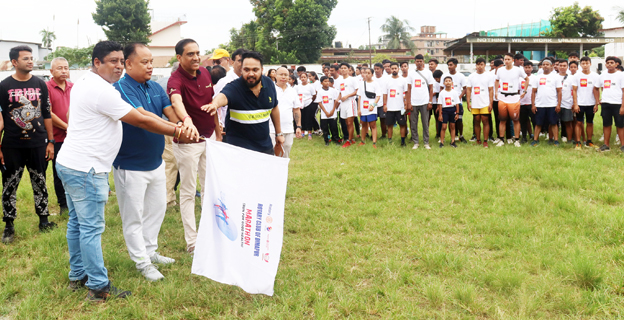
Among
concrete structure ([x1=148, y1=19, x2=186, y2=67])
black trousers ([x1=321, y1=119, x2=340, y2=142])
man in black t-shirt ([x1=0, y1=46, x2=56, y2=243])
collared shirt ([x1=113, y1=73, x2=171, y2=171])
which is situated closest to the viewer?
collared shirt ([x1=113, y1=73, x2=171, y2=171])

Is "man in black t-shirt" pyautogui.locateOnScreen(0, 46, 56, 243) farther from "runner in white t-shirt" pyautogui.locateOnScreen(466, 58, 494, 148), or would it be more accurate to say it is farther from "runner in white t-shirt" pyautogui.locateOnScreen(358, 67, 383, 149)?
"runner in white t-shirt" pyautogui.locateOnScreen(466, 58, 494, 148)

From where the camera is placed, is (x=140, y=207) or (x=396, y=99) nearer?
(x=140, y=207)

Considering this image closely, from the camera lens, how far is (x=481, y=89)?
10.5m

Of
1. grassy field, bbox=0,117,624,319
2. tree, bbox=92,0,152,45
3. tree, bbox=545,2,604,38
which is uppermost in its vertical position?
tree, bbox=92,0,152,45

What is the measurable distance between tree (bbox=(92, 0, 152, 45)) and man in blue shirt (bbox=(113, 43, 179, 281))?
49.8m

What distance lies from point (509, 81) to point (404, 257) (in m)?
7.26

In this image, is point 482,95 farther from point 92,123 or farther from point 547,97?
point 92,123

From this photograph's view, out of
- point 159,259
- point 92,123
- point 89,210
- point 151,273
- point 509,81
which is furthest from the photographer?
point 509,81

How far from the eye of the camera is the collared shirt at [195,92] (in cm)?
459

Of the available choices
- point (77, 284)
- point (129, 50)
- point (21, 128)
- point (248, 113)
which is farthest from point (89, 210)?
point (21, 128)

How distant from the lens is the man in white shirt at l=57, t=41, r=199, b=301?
3.37 meters

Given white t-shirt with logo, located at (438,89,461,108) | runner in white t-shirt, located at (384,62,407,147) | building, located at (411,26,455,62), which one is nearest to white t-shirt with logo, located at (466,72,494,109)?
white t-shirt with logo, located at (438,89,461,108)

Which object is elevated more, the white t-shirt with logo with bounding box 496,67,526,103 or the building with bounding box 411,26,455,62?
the building with bounding box 411,26,455,62

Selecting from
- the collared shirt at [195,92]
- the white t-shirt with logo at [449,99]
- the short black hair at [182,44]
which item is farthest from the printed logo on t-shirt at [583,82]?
the short black hair at [182,44]
